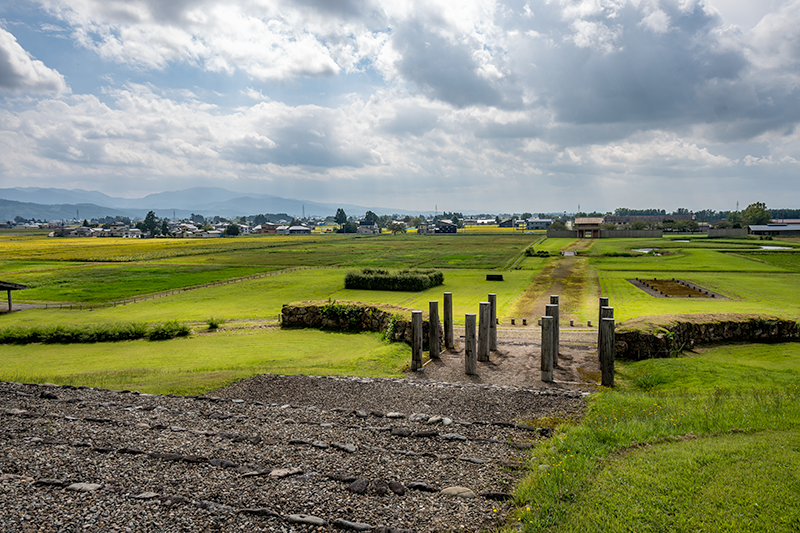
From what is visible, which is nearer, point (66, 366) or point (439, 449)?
point (439, 449)

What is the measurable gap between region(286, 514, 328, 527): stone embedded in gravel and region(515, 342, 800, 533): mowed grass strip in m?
2.61

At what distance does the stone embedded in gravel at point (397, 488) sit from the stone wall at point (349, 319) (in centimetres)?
1158

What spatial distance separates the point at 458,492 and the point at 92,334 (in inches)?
858

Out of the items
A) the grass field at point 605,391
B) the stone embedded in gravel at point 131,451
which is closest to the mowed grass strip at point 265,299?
the grass field at point 605,391

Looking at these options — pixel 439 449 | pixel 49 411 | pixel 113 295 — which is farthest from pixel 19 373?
pixel 113 295

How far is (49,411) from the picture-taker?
9.62 m

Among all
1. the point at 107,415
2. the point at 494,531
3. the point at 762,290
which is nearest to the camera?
the point at 494,531

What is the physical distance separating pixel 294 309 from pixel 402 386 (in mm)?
12663

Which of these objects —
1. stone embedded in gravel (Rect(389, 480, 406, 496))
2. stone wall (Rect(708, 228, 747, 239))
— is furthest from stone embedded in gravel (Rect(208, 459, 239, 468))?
stone wall (Rect(708, 228, 747, 239))

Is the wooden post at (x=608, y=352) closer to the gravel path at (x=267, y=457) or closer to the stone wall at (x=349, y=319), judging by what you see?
the gravel path at (x=267, y=457)

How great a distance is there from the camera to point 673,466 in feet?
22.6

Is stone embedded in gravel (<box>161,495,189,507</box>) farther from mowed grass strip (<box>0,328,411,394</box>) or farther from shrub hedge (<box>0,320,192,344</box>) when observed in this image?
shrub hedge (<box>0,320,192,344</box>)

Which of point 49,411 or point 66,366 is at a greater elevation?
point 49,411

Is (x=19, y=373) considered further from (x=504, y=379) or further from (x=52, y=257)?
(x=52, y=257)
